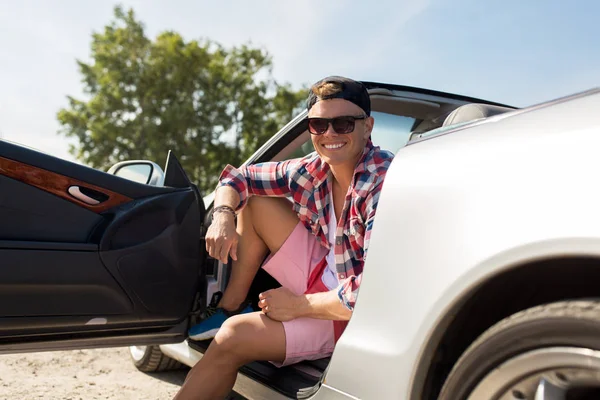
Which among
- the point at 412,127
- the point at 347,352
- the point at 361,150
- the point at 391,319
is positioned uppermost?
the point at 412,127

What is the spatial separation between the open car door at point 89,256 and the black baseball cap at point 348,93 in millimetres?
651

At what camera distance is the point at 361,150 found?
85.6 inches

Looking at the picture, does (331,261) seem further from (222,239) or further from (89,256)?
(89,256)

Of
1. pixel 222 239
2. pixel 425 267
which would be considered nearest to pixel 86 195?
pixel 222 239

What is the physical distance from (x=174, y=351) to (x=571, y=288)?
216 cm

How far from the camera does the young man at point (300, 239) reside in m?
1.91

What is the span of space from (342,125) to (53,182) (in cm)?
109

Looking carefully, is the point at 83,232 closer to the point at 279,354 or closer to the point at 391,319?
the point at 279,354

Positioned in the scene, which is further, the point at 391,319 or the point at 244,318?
the point at 244,318

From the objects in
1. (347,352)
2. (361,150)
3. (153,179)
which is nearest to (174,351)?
(153,179)

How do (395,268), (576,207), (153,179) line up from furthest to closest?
(153,179), (395,268), (576,207)

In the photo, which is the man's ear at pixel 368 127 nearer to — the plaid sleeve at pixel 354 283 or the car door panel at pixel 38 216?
the plaid sleeve at pixel 354 283

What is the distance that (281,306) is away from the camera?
6.33 feet

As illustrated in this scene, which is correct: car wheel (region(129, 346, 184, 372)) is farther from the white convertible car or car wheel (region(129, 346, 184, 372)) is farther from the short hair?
the short hair
